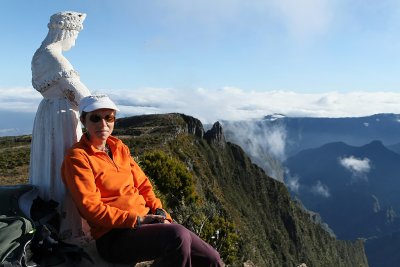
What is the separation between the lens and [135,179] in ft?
18.7

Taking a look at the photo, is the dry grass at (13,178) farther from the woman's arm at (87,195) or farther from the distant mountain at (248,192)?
the distant mountain at (248,192)

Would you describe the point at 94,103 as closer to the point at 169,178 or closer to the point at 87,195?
Answer: the point at 87,195

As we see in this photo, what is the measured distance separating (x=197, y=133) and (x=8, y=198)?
401 ft

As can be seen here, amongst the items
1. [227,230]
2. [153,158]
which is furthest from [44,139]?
[153,158]

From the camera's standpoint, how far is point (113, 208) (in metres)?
4.94

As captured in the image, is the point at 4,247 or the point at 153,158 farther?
the point at 153,158

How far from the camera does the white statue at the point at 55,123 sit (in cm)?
545

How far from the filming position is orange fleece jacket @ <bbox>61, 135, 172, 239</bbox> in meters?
4.82

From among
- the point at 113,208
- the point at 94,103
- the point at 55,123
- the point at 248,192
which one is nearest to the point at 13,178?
the point at 55,123

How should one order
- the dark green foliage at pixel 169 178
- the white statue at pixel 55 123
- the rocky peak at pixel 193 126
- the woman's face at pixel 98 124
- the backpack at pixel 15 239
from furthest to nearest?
the rocky peak at pixel 193 126 → the dark green foliage at pixel 169 178 → the white statue at pixel 55 123 → the woman's face at pixel 98 124 → the backpack at pixel 15 239

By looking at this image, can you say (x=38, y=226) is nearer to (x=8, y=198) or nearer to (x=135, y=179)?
(x=8, y=198)

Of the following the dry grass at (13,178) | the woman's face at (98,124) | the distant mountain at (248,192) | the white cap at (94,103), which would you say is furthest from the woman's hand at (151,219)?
the distant mountain at (248,192)

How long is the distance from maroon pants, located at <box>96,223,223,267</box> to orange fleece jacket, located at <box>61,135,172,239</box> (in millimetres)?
122

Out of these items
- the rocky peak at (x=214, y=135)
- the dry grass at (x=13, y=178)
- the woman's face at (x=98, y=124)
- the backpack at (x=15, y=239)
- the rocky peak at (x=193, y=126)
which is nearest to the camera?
the backpack at (x=15, y=239)
